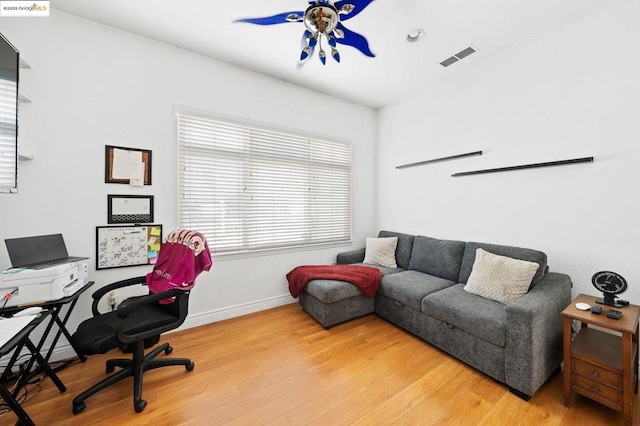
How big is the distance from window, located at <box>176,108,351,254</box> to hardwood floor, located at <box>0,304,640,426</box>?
120 cm

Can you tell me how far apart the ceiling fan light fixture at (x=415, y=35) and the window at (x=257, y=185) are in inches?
Answer: 62.0

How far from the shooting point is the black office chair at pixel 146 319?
1525mm

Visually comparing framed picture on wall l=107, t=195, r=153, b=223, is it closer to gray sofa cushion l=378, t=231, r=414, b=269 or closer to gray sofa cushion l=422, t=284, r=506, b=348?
gray sofa cushion l=422, t=284, r=506, b=348

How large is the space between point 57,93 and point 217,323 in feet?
8.53

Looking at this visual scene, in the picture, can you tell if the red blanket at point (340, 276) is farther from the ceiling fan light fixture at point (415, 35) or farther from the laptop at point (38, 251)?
the ceiling fan light fixture at point (415, 35)

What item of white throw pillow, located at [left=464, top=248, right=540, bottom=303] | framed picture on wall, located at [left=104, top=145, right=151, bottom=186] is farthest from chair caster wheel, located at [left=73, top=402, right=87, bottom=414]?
white throw pillow, located at [left=464, top=248, right=540, bottom=303]

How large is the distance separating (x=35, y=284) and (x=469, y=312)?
3.12 meters

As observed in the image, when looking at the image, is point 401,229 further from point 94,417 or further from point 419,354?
point 94,417

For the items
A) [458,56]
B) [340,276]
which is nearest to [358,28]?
[458,56]

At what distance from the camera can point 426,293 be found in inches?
95.0

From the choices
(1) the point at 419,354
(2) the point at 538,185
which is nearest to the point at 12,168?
(1) the point at 419,354

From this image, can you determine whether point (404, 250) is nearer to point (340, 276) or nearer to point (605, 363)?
point (340, 276)

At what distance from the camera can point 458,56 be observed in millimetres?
2648

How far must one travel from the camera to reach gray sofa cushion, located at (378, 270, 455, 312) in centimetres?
242
